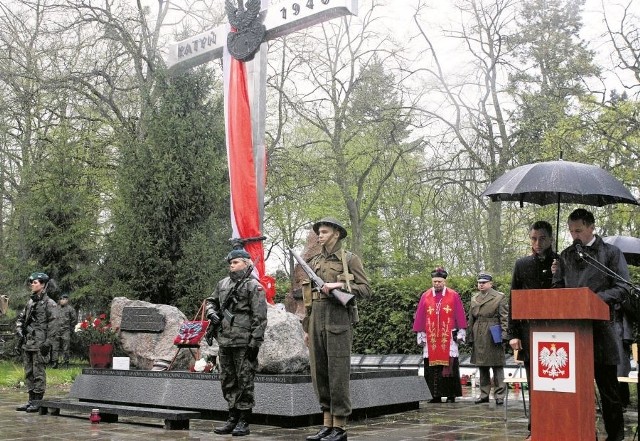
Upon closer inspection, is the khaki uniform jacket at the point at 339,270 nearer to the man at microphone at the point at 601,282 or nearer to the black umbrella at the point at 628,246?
the man at microphone at the point at 601,282

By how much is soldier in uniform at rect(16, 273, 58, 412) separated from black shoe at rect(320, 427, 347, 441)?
517cm

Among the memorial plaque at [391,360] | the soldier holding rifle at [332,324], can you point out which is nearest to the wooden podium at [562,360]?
the soldier holding rifle at [332,324]

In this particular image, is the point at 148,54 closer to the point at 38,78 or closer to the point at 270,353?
the point at 38,78

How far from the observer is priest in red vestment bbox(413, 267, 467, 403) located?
1234 cm

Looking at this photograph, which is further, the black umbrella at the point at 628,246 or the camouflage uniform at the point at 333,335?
the black umbrella at the point at 628,246

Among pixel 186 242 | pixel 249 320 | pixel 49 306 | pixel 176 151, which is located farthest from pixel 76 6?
pixel 249 320

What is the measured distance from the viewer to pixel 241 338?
826cm

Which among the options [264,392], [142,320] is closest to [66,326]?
[142,320]

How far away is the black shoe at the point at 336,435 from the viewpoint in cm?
731

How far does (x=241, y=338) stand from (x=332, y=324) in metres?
1.26

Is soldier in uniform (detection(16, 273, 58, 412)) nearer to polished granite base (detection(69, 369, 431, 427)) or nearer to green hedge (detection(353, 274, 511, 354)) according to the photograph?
polished granite base (detection(69, 369, 431, 427))

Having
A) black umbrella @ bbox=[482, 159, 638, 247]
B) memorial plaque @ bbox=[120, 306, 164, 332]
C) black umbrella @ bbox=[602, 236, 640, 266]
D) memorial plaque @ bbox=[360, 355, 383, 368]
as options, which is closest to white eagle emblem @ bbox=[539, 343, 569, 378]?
black umbrella @ bbox=[482, 159, 638, 247]

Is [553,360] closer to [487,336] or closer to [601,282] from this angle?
[601,282]

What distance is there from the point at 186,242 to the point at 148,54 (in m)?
7.17
